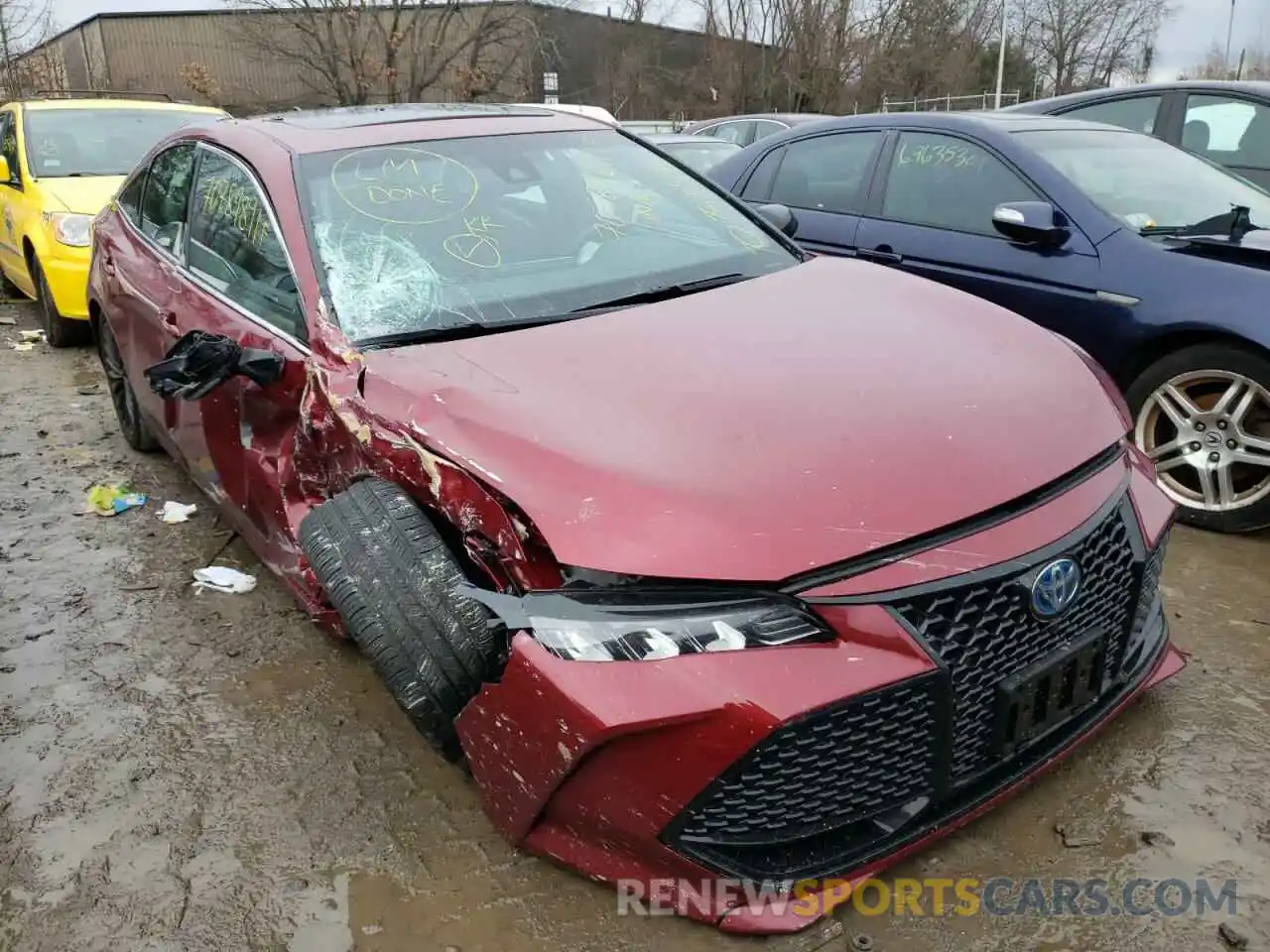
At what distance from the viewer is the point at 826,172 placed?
5.11 metres

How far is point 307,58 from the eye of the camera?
2445 centimetres

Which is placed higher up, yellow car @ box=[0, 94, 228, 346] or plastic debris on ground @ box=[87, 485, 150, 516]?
yellow car @ box=[0, 94, 228, 346]

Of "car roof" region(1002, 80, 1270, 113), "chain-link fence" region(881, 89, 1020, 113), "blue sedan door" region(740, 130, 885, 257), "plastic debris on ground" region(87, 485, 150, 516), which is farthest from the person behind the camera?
"chain-link fence" region(881, 89, 1020, 113)

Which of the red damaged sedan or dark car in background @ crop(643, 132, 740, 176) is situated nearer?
the red damaged sedan

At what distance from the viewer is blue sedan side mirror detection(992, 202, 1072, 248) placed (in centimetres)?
394

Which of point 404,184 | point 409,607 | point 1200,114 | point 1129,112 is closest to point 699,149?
point 1129,112

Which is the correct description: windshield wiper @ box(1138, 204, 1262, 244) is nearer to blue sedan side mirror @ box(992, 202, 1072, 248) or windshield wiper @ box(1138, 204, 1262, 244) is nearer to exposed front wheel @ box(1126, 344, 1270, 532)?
blue sedan side mirror @ box(992, 202, 1072, 248)

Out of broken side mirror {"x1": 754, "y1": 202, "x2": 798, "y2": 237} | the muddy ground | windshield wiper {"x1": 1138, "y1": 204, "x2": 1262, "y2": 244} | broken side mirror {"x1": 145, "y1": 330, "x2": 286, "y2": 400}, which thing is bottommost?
the muddy ground

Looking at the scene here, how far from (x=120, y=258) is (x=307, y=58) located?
22974mm

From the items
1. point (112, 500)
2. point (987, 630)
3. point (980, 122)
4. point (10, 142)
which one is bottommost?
point (112, 500)

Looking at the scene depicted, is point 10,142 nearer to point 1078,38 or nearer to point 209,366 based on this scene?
point 209,366

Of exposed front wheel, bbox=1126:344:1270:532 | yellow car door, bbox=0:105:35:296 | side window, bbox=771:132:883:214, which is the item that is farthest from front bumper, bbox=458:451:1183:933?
yellow car door, bbox=0:105:35:296

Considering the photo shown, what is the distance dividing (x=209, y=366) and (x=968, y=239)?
10.3ft

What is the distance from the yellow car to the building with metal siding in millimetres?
11348
